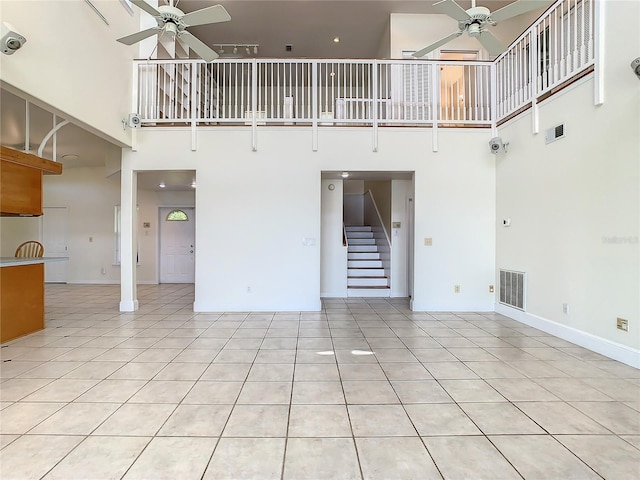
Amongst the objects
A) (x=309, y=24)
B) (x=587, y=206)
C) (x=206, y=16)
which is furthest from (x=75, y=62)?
(x=587, y=206)

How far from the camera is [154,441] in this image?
1903mm

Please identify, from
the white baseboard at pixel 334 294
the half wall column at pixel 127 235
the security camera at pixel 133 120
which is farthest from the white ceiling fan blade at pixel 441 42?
the half wall column at pixel 127 235

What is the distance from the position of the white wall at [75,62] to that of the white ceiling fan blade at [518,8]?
4.75 metres

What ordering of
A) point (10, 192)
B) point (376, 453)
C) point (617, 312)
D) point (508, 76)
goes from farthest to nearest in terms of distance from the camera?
point (508, 76) → point (10, 192) → point (617, 312) → point (376, 453)

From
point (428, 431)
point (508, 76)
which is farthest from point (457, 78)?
point (428, 431)

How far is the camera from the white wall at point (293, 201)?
5.25 meters

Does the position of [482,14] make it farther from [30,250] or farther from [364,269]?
[30,250]

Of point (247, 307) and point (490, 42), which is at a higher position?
point (490, 42)

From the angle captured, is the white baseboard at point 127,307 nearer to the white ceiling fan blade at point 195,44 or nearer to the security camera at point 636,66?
the white ceiling fan blade at point 195,44

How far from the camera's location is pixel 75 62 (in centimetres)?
382

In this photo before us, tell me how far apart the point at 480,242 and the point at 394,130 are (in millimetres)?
2350

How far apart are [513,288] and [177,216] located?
7.67 meters

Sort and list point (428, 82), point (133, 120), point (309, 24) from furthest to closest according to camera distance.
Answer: point (309, 24) < point (428, 82) < point (133, 120)

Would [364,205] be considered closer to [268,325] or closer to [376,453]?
[268,325]
